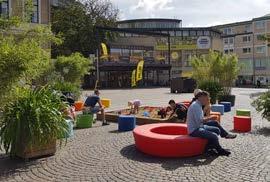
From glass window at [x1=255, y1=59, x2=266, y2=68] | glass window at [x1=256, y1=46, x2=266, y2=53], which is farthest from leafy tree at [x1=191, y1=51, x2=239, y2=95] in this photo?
glass window at [x1=256, y1=46, x2=266, y2=53]

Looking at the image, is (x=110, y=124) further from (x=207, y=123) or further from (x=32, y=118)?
(x=32, y=118)

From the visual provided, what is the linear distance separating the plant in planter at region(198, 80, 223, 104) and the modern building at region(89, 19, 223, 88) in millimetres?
32298

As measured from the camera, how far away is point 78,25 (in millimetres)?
55188

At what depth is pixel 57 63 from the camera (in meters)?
25.7

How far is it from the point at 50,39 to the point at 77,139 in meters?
2.97

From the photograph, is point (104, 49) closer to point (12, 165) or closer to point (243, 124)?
point (243, 124)

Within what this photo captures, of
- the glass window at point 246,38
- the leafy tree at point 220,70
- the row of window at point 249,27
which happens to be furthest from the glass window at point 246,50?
the leafy tree at point 220,70

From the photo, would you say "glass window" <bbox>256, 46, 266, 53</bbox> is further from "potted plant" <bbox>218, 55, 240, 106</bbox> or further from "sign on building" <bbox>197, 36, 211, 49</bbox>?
"potted plant" <bbox>218, 55, 240, 106</bbox>

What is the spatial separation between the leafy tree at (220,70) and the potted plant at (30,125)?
15.4 m

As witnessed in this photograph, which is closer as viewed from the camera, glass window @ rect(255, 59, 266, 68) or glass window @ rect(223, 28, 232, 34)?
glass window @ rect(255, 59, 266, 68)

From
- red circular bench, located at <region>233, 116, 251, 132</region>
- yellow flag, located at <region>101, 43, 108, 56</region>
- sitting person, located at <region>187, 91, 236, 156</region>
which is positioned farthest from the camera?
yellow flag, located at <region>101, 43, 108, 56</region>

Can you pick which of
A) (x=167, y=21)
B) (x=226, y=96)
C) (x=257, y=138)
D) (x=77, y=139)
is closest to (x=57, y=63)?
(x=226, y=96)

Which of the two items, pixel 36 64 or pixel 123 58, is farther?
pixel 123 58

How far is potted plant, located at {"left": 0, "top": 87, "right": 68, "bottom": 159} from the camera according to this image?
855 centimetres
